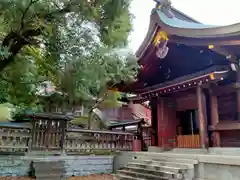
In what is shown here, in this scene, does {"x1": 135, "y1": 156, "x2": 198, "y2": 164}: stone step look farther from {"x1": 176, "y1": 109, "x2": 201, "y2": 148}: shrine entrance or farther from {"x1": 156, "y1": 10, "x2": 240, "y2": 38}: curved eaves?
{"x1": 156, "y1": 10, "x2": 240, "y2": 38}: curved eaves

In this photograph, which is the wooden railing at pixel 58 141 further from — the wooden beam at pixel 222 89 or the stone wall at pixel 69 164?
the wooden beam at pixel 222 89

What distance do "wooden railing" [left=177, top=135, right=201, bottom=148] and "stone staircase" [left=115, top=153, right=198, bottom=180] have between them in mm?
1835

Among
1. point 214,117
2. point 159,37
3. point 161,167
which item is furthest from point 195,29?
point 161,167

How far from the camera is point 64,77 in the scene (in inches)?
260

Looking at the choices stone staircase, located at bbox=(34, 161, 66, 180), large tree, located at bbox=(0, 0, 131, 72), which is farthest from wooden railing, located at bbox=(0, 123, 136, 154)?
large tree, located at bbox=(0, 0, 131, 72)

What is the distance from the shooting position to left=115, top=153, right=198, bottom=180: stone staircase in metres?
6.08

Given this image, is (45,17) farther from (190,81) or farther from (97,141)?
(97,141)

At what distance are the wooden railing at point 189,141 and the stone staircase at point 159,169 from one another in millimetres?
1835

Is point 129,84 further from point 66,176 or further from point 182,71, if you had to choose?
point 66,176

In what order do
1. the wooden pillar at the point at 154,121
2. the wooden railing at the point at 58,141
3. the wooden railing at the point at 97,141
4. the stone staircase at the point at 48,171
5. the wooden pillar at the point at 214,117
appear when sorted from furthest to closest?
the wooden pillar at the point at 154,121 < the wooden railing at the point at 97,141 < the wooden pillar at the point at 214,117 < the wooden railing at the point at 58,141 < the stone staircase at the point at 48,171

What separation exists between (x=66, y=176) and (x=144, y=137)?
454 cm

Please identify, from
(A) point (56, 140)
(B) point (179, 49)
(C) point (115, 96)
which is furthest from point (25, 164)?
(B) point (179, 49)

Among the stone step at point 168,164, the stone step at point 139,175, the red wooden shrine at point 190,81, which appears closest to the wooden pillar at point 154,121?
the red wooden shrine at point 190,81

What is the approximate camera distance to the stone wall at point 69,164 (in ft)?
24.1
